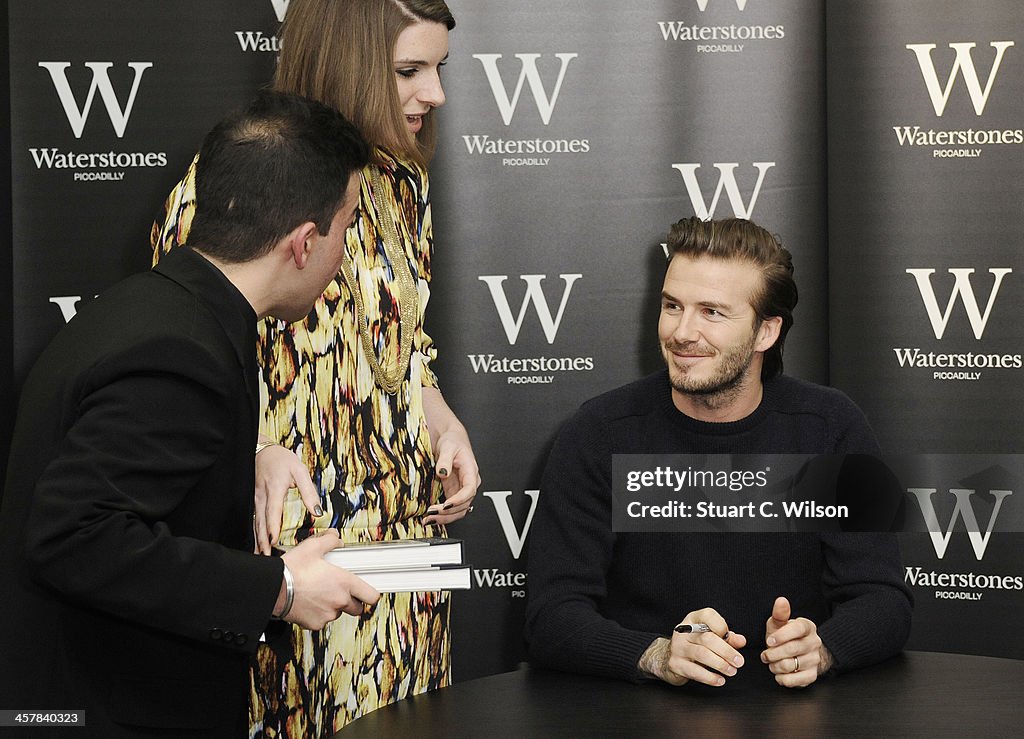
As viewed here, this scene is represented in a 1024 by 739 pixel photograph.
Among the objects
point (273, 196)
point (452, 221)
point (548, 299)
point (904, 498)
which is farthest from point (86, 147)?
point (904, 498)

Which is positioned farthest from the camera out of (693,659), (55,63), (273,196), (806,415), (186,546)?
(55,63)

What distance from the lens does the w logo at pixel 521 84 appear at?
3.30 meters

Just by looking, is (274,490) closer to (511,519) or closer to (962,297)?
(511,519)

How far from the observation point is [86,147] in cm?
319

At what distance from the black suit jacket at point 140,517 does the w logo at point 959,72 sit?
2.39m

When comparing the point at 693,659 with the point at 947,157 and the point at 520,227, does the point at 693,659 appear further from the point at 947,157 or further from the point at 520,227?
the point at 947,157

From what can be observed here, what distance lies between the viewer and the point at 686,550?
2338 millimetres

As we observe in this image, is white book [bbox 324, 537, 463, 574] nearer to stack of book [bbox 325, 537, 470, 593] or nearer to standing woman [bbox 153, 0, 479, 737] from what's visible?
stack of book [bbox 325, 537, 470, 593]

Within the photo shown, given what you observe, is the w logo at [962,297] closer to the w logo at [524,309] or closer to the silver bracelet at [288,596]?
the w logo at [524,309]

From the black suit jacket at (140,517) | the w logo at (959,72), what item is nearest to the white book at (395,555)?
the black suit jacket at (140,517)

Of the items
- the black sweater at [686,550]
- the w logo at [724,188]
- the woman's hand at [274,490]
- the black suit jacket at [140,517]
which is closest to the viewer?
the black suit jacket at [140,517]

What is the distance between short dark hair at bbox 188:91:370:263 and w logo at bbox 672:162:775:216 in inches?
71.5

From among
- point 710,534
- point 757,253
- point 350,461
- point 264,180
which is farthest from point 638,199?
point 264,180

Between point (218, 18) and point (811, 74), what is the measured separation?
67.4 inches
